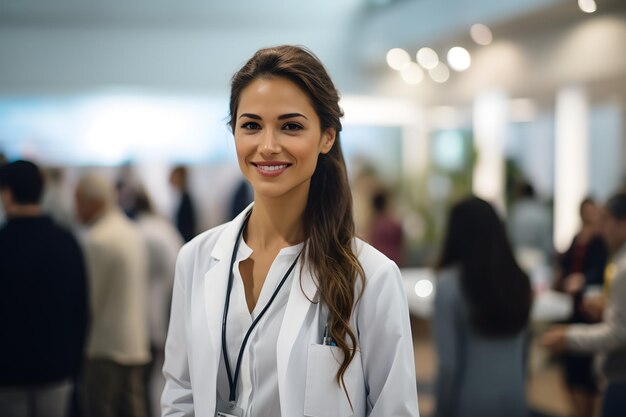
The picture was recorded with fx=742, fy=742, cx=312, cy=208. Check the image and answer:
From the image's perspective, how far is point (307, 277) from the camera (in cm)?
169

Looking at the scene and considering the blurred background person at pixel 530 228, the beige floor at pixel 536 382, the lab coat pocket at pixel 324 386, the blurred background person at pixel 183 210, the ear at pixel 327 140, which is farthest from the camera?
the blurred background person at pixel 183 210

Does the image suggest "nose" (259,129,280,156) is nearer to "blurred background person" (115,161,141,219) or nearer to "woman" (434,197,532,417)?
"woman" (434,197,532,417)

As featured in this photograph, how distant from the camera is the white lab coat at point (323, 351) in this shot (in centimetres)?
159

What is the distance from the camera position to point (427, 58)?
1000cm

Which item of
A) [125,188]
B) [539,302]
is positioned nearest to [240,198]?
[125,188]

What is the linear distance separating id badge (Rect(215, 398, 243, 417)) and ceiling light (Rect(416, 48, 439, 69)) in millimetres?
8552

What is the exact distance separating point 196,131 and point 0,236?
25.7 feet

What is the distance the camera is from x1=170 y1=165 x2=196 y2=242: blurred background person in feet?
26.7

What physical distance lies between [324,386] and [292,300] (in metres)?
0.20

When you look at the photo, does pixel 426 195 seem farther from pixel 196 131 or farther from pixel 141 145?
pixel 141 145

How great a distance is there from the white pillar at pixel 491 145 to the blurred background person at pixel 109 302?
19.2ft

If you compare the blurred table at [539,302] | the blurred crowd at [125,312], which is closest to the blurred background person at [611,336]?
the blurred crowd at [125,312]

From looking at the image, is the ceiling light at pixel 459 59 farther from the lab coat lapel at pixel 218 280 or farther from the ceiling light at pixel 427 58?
the lab coat lapel at pixel 218 280

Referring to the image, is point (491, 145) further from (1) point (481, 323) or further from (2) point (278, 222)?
(2) point (278, 222)
